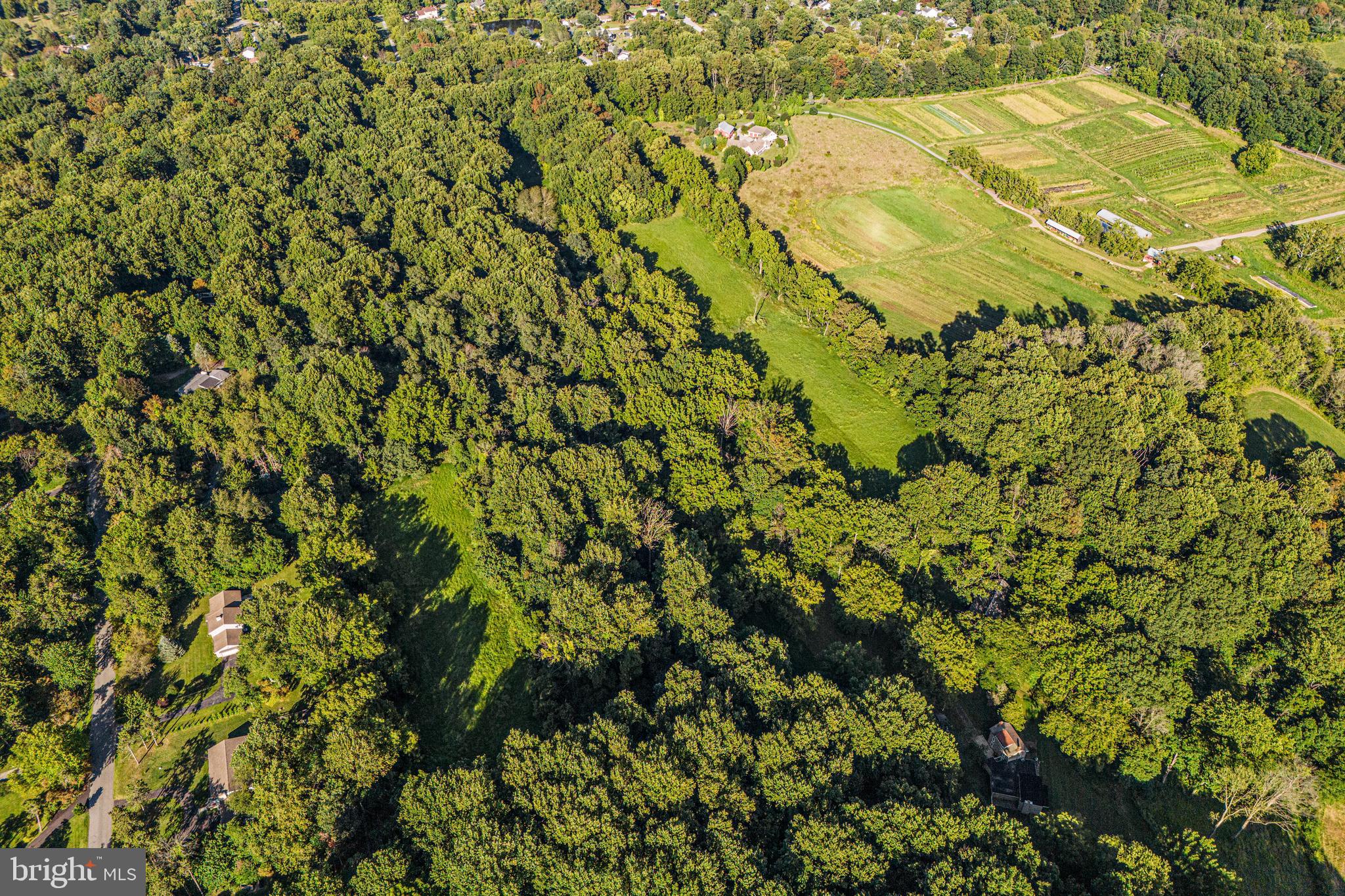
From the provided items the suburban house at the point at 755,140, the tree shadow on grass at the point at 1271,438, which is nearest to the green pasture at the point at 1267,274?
the tree shadow on grass at the point at 1271,438

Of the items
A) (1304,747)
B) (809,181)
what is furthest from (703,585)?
(809,181)

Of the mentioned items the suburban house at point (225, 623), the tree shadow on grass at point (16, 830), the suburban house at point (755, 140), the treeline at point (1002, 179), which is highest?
the suburban house at point (755, 140)

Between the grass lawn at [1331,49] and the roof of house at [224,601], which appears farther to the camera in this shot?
the grass lawn at [1331,49]

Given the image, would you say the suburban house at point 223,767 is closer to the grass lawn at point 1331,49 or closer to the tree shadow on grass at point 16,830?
the tree shadow on grass at point 16,830

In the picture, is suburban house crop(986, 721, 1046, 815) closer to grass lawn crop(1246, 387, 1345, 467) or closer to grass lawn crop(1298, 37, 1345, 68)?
grass lawn crop(1246, 387, 1345, 467)

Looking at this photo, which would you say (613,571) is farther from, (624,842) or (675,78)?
(675,78)

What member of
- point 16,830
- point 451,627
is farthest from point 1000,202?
point 16,830
